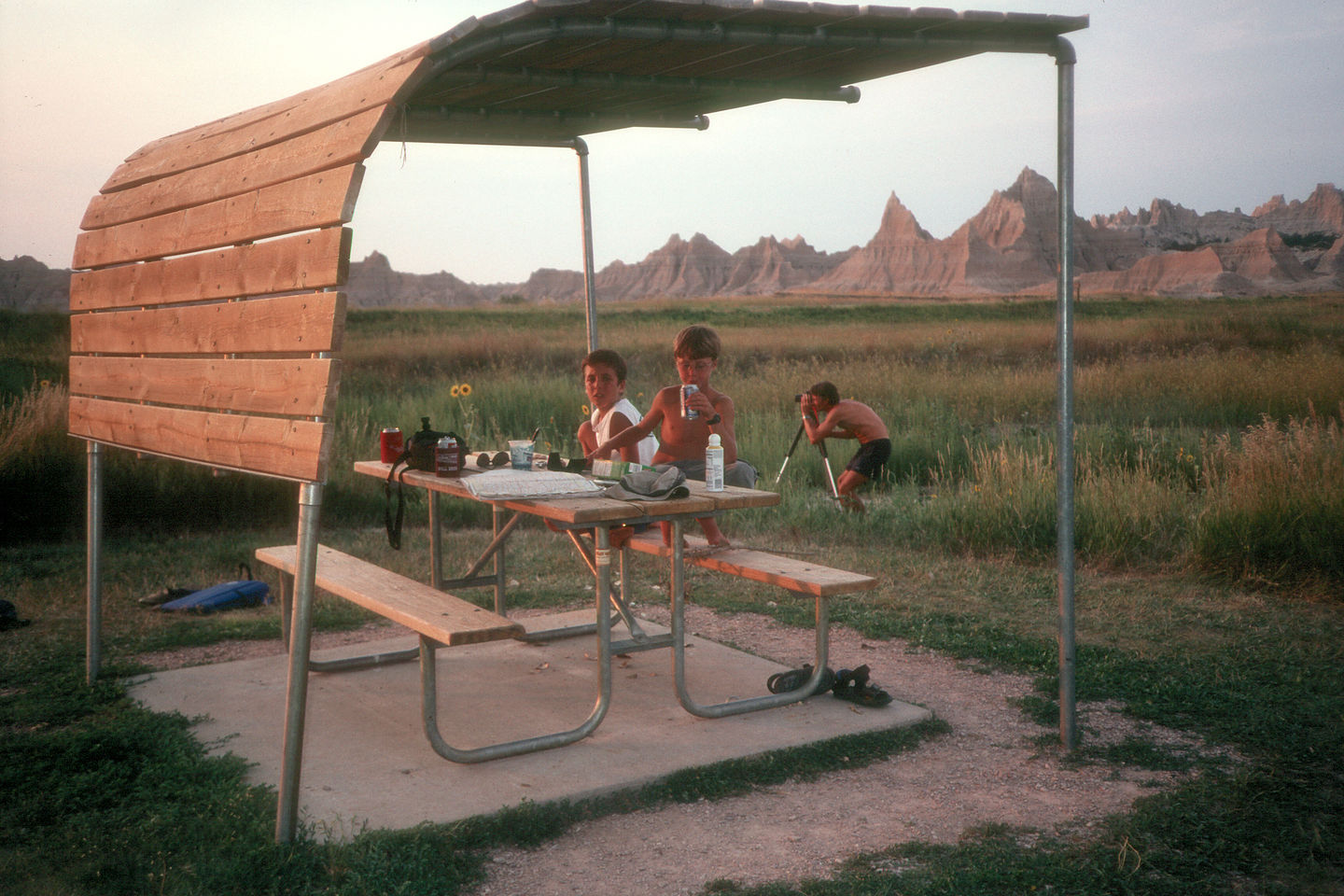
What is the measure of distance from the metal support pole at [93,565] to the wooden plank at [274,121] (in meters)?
1.22

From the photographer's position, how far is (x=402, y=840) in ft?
9.92

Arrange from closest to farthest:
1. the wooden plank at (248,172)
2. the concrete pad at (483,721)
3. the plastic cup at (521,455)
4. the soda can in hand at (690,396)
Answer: the wooden plank at (248,172), the concrete pad at (483,721), the soda can in hand at (690,396), the plastic cup at (521,455)

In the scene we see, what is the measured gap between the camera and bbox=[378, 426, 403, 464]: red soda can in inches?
195

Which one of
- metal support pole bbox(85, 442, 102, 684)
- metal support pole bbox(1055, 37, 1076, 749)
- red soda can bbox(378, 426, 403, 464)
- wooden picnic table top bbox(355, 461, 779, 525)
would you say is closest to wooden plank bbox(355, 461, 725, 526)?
wooden picnic table top bbox(355, 461, 779, 525)

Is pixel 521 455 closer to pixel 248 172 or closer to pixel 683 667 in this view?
pixel 683 667

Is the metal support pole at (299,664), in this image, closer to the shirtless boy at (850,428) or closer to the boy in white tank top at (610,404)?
the boy in white tank top at (610,404)

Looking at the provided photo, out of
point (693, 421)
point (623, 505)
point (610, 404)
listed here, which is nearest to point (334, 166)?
point (623, 505)

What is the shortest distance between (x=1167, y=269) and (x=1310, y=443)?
282 ft

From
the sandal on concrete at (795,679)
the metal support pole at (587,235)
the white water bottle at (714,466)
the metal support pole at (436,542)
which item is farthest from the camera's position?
the metal support pole at (587,235)

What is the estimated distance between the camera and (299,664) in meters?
2.99

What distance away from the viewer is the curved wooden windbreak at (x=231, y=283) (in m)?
2.93

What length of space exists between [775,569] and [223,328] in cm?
214

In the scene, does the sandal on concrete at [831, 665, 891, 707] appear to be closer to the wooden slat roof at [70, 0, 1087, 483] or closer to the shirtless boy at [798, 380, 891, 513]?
the wooden slat roof at [70, 0, 1087, 483]

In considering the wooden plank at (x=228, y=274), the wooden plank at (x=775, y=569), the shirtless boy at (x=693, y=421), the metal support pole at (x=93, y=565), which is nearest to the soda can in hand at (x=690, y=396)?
the shirtless boy at (x=693, y=421)
